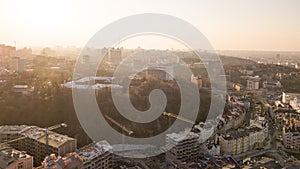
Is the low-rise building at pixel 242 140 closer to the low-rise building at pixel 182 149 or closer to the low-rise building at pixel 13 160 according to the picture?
the low-rise building at pixel 182 149

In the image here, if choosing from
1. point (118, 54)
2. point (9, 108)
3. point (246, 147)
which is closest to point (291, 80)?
point (118, 54)

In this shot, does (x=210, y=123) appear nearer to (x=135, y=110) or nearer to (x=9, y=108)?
(x=135, y=110)

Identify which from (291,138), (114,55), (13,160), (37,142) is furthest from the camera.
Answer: (114,55)

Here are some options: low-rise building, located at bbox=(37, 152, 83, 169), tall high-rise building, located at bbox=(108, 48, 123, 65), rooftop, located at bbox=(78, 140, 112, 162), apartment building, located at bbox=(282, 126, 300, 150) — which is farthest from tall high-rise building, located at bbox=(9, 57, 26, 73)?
apartment building, located at bbox=(282, 126, 300, 150)

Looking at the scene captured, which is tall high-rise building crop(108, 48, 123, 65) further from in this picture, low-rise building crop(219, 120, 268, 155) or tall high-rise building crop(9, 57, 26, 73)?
low-rise building crop(219, 120, 268, 155)

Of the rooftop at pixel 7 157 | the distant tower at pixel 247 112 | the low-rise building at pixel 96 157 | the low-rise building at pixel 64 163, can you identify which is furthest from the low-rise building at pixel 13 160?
the distant tower at pixel 247 112

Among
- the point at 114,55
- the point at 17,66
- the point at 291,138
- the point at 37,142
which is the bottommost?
the point at 291,138

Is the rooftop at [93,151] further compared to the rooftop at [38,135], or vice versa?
the rooftop at [38,135]

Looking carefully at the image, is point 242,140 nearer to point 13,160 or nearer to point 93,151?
point 93,151

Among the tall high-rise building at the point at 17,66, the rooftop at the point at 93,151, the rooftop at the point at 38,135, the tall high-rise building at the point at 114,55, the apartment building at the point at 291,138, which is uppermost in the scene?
the tall high-rise building at the point at 114,55

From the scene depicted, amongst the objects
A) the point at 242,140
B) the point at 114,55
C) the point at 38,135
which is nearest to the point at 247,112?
the point at 242,140

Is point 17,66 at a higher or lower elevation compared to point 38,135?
higher

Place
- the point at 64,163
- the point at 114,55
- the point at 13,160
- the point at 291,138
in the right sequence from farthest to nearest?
→ the point at 114,55
the point at 291,138
the point at 13,160
the point at 64,163
